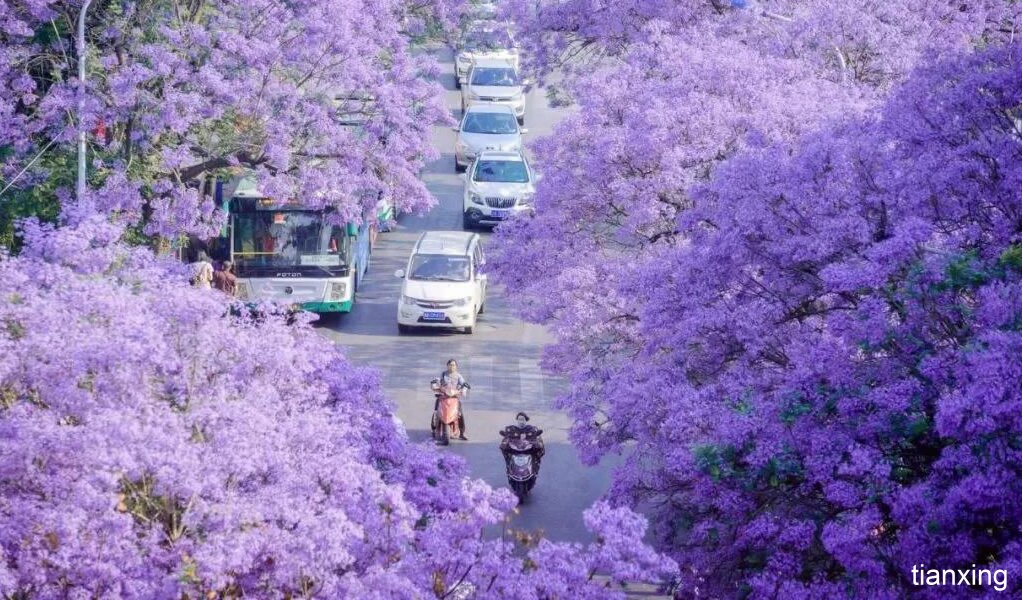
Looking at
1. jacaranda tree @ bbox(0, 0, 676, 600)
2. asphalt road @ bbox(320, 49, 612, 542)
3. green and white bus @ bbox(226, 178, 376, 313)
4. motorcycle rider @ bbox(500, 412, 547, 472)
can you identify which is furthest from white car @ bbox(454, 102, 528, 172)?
jacaranda tree @ bbox(0, 0, 676, 600)

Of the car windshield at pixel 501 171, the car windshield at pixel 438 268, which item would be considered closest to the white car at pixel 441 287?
the car windshield at pixel 438 268

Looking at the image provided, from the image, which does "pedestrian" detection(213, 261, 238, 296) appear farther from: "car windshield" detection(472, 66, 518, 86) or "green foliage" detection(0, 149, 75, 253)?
"car windshield" detection(472, 66, 518, 86)

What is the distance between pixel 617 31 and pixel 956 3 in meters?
6.66

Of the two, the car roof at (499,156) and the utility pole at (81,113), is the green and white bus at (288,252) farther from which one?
the car roof at (499,156)

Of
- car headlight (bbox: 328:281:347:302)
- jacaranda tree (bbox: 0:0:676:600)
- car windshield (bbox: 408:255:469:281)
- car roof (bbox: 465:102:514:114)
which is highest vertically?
jacaranda tree (bbox: 0:0:676:600)

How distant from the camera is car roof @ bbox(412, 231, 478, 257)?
2642 cm

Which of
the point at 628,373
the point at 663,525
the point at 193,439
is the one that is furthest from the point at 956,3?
the point at 193,439

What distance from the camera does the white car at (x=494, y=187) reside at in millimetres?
32312

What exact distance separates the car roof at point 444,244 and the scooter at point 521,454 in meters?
8.73

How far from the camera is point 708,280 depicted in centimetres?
1328

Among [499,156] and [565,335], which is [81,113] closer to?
[565,335]

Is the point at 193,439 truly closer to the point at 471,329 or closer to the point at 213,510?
the point at 213,510

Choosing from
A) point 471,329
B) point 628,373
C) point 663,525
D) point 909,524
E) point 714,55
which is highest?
point 714,55

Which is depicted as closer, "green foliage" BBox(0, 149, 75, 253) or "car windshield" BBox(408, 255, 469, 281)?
"green foliage" BBox(0, 149, 75, 253)
